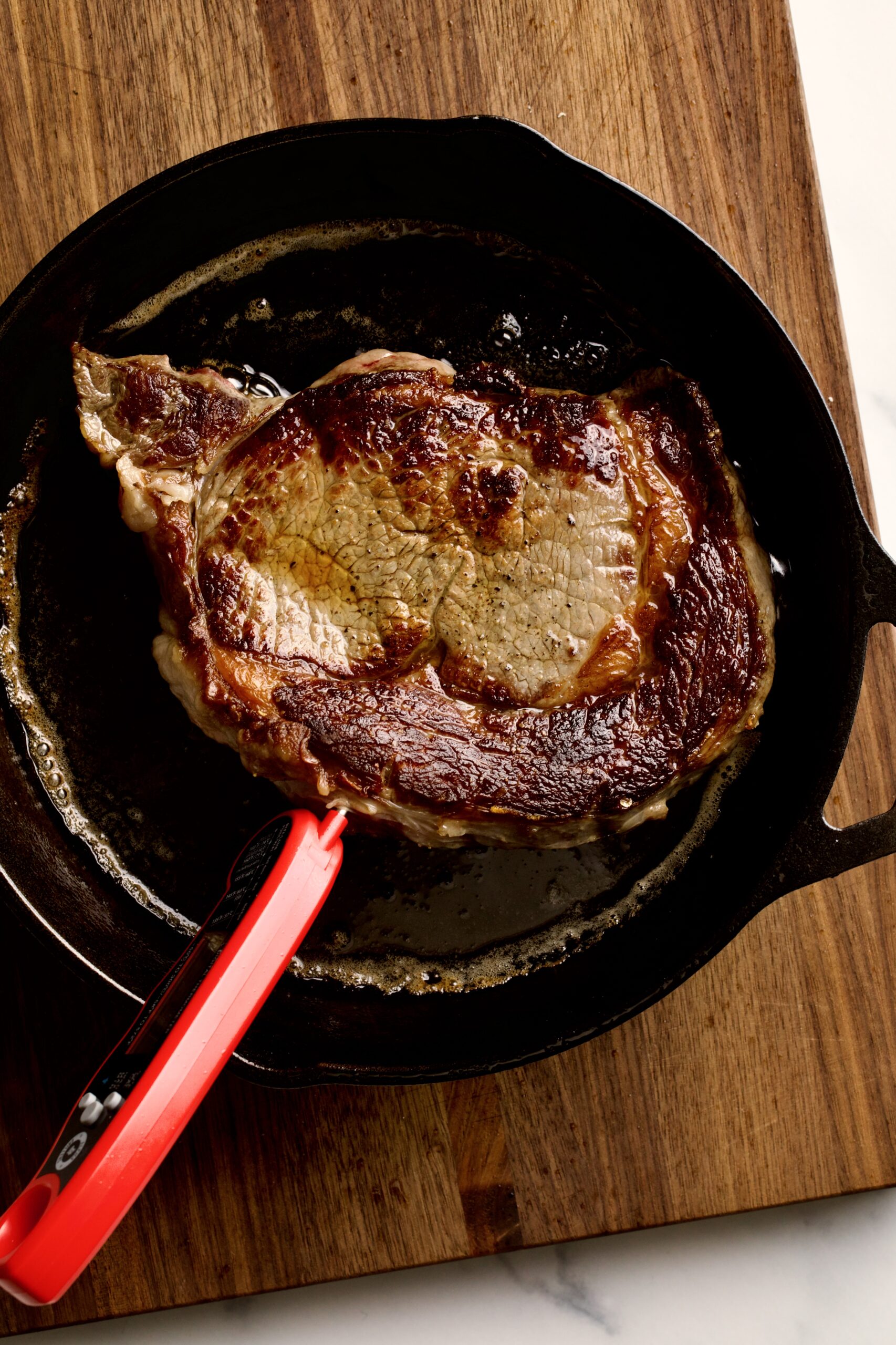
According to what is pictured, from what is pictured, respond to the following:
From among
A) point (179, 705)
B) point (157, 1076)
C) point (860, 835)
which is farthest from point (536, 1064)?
point (179, 705)

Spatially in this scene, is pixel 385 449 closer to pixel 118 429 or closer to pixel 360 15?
pixel 118 429

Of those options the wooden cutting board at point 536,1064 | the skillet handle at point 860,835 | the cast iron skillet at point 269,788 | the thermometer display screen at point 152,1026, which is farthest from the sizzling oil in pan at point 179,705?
the thermometer display screen at point 152,1026

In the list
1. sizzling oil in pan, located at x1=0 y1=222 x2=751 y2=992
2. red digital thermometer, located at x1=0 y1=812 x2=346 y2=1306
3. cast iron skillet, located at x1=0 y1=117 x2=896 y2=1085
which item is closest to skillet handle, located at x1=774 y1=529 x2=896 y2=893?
cast iron skillet, located at x1=0 y1=117 x2=896 y2=1085

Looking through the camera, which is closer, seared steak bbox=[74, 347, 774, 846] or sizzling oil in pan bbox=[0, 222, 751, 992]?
seared steak bbox=[74, 347, 774, 846]

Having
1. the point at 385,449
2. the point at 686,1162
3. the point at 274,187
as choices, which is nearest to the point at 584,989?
the point at 686,1162

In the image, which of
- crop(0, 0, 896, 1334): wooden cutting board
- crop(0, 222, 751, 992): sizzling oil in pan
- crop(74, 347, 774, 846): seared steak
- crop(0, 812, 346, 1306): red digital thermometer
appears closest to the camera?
crop(0, 812, 346, 1306): red digital thermometer

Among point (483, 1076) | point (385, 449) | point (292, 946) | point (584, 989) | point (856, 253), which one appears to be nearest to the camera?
point (292, 946)

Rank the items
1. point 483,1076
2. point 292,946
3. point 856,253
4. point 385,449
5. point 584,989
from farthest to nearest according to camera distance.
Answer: point 856,253
point 584,989
point 483,1076
point 385,449
point 292,946

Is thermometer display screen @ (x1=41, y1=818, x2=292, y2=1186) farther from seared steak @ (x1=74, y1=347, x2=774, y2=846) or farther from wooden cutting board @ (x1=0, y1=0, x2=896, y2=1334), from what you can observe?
wooden cutting board @ (x1=0, y1=0, x2=896, y2=1334)
